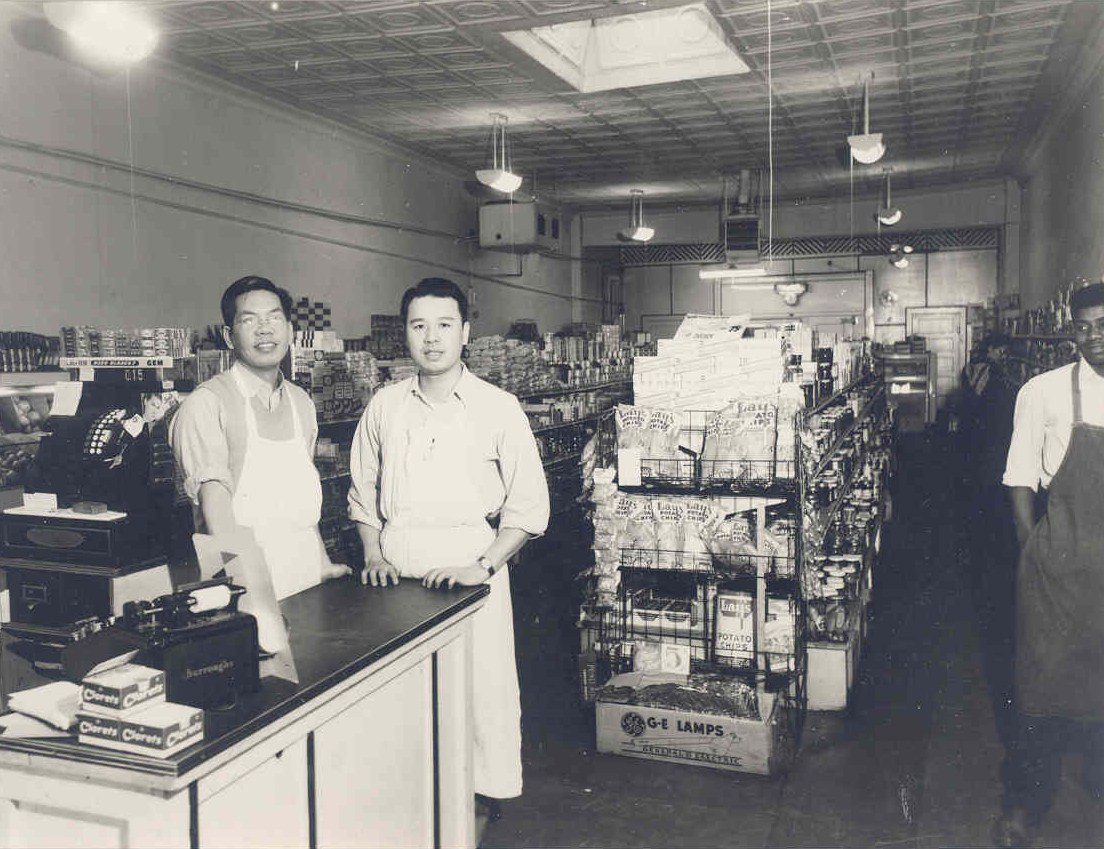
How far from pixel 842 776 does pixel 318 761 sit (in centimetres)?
262

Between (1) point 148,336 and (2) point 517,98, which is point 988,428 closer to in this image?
(2) point 517,98

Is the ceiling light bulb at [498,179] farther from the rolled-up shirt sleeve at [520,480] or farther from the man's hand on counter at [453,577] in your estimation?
the man's hand on counter at [453,577]

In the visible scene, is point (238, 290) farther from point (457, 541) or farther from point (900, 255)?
point (900, 255)

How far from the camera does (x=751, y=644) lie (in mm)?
4082

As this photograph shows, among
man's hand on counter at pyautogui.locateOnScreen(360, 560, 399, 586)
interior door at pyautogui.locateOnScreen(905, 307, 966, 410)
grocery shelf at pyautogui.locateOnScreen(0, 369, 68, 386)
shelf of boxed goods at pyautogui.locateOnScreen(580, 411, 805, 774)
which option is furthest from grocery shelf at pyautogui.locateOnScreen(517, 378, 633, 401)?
interior door at pyautogui.locateOnScreen(905, 307, 966, 410)

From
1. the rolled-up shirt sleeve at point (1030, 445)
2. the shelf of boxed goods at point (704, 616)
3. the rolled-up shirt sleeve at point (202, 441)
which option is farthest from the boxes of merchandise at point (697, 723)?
the rolled-up shirt sleeve at point (202, 441)

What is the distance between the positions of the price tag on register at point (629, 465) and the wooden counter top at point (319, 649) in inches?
55.0

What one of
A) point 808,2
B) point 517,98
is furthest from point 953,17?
point 517,98

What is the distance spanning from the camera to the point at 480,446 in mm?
3018

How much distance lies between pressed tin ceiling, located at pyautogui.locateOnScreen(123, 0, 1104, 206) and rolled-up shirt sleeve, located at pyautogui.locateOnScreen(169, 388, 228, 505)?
444cm

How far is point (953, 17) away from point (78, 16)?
5.91 meters

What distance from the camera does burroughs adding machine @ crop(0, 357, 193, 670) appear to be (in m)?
3.22

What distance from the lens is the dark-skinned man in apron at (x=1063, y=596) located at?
3.19 meters

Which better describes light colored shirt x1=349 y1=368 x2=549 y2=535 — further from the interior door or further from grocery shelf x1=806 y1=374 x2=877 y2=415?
the interior door
